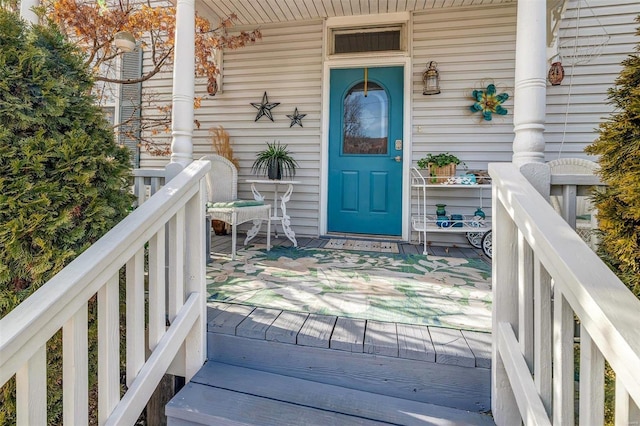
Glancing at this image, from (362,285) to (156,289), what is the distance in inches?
51.6

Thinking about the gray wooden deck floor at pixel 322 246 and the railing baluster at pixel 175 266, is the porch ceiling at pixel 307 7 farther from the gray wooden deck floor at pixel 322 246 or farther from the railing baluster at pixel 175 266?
the railing baluster at pixel 175 266

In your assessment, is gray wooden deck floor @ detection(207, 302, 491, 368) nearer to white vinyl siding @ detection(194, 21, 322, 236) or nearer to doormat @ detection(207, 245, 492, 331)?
doormat @ detection(207, 245, 492, 331)

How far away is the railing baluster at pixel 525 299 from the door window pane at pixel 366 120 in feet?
9.44

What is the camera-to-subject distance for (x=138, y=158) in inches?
181

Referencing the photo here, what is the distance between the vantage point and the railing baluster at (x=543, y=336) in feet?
3.04

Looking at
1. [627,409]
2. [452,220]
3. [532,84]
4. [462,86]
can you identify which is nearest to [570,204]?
[532,84]

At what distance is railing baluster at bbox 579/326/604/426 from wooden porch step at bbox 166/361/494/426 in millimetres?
568

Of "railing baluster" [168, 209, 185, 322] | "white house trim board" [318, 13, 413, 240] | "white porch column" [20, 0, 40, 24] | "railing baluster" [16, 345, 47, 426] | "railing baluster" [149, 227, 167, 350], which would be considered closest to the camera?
"railing baluster" [16, 345, 47, 426]

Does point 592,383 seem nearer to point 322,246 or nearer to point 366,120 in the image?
point 322,246

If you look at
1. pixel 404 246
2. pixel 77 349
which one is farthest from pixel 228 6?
pixel 77 349

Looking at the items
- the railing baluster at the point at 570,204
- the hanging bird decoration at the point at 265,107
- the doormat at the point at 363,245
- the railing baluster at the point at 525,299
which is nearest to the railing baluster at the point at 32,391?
the railing baluster at the point at 525,299

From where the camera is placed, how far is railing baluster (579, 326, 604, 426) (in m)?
0.69

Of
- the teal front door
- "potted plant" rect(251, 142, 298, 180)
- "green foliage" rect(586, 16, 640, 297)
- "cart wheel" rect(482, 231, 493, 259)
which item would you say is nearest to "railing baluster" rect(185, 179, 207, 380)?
"green foliage" rect(586, 16, 640, 297)

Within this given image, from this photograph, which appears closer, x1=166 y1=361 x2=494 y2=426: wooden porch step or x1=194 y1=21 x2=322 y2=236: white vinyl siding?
x1=166 y1=361 x2=494 y2=426: wooden porch step
